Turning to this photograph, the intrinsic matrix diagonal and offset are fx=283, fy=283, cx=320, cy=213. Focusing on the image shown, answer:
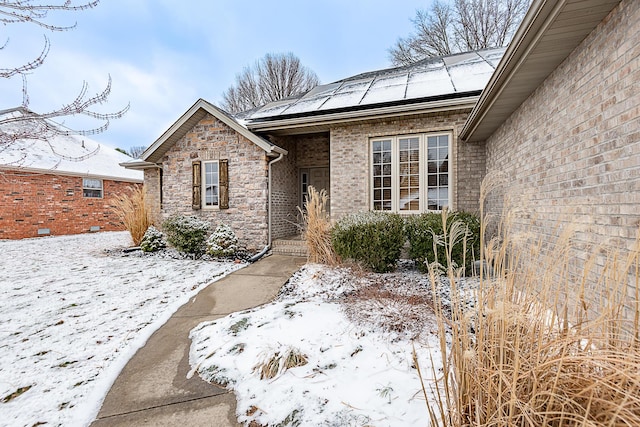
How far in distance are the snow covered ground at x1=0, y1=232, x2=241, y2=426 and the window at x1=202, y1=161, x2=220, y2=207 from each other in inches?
81.1

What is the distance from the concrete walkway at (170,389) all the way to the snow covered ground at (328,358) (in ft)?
0.35

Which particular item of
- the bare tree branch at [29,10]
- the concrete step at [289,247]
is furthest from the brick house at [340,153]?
the bare tree branch at [29,10]

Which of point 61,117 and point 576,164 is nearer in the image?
point 61,117

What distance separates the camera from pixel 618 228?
1.99 m

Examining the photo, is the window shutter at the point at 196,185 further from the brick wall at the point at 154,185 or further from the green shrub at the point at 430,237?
the green shrub at the point at 430,237

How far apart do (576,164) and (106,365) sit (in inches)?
177

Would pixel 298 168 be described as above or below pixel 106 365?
above

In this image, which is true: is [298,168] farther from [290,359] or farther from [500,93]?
[290,359]

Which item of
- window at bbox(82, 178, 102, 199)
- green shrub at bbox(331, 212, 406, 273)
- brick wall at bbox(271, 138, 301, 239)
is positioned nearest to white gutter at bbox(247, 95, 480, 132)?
brick wall at bbox(271, 138, 301, 239)

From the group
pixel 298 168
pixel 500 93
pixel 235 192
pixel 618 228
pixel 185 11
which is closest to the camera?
pixel 618 228

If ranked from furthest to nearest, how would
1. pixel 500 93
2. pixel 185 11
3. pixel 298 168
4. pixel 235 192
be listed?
pixel 185 11
pixel 298 168
pixel 235 192
pixel 500 93

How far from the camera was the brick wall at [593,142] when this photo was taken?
186 centimetres

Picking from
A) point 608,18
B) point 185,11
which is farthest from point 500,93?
point 185,11

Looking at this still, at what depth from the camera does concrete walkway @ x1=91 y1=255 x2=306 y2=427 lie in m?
1.84
